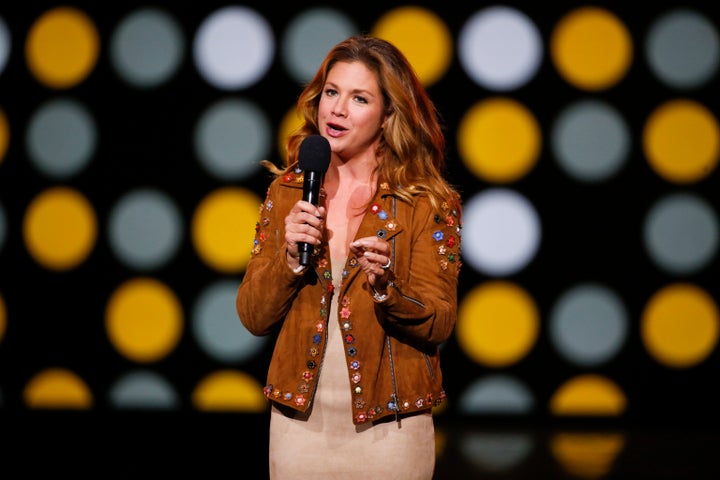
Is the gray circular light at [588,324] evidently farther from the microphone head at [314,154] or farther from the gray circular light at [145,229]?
the microphone head at [314,154]

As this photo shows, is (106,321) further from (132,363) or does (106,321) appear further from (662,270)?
(662,270)

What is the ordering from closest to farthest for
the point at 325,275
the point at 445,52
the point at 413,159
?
the point at 325,275 < the point at 413,159 < the point at 445,52

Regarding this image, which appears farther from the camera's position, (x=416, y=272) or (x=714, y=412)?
(x=714, y=412)

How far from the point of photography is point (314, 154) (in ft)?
6.03

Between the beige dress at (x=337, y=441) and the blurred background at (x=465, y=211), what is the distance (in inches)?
117

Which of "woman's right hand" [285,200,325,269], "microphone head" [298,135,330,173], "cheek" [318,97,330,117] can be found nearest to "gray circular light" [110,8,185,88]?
"cheek" [318,97,330,117]

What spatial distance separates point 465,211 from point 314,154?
313cm

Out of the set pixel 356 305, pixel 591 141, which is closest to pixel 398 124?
pixel 356 305

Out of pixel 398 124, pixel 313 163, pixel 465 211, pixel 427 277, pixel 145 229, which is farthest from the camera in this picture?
pixel 145 229

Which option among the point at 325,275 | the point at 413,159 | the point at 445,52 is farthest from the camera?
the point at 445,52

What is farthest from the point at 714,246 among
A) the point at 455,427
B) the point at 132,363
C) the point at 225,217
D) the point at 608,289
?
the point at 132,363

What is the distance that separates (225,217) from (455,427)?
66.8 inches

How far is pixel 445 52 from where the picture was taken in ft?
16.1

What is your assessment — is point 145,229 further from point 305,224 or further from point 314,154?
point 305,224
